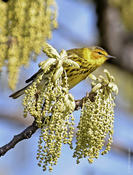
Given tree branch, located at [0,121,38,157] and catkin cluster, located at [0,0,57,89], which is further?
catkin cluster, located at [0,0,57,89]

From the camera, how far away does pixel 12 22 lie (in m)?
3.41

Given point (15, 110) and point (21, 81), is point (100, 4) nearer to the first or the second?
point (21, 81)

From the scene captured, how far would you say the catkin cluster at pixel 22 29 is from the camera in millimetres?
3301

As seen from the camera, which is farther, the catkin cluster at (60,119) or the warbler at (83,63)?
the warbler at (83,63)

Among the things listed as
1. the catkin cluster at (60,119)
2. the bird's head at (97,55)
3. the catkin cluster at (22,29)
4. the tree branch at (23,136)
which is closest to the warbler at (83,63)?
the bird's head at (97,55)

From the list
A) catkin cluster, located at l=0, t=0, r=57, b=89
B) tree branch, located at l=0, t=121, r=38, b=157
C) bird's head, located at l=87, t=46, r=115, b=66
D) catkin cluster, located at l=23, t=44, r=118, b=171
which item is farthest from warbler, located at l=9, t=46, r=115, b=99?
catkin cluster, located at l=23, t=44, r=118, b=171

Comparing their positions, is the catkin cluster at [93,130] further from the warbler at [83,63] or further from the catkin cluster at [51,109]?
the warbler at [83,63]

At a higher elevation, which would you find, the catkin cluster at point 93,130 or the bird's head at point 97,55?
the bird's head at point 97,55

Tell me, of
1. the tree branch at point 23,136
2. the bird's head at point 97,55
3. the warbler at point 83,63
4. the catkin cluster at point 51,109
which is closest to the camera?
the catkin cluster at point 51,109

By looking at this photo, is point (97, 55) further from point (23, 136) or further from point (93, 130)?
point (93, 130)

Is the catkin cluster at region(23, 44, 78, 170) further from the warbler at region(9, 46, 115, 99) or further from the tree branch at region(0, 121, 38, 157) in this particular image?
the warbler at region(9, 46, 115, 99)

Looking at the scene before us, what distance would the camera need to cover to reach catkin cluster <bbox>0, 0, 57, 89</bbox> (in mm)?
3301

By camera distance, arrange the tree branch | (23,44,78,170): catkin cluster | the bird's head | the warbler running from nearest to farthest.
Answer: (23,44,78,170): catkin cluster
the tree branch
the warbler
the bird's head

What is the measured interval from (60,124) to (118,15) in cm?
383
